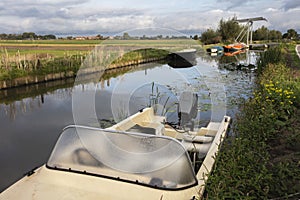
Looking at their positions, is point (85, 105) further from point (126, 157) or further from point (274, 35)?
point (274, 35)

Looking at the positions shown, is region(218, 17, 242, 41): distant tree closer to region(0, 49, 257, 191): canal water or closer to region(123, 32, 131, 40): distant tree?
region(0, 49, 257, 191): canal water

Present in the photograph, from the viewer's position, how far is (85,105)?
4.02 m

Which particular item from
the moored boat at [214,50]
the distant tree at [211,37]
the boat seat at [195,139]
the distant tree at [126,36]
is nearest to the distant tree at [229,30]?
the distant tree at [211,37]

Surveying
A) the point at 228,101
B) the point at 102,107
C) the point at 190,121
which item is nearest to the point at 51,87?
the point at 102,107

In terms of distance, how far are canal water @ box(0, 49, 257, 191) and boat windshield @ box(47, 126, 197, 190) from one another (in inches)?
44.6

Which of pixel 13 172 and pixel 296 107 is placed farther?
pixel 296 107

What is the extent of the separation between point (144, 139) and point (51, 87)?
10.5 m

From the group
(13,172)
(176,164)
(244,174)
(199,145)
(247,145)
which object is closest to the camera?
(176,164)

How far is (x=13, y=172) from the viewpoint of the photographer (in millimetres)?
4734

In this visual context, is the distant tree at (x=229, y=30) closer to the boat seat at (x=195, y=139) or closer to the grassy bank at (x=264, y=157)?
the grassy bank at (x=264, y=157)

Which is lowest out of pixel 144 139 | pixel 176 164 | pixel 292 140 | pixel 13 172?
pixel 13 172

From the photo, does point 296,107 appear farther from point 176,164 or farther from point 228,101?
point 176,164

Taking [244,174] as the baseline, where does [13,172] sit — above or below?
below

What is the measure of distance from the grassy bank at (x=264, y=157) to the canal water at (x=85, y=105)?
3.64 ft
